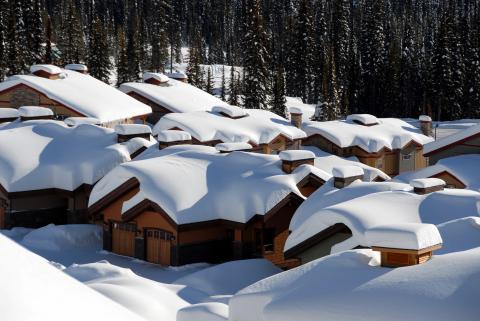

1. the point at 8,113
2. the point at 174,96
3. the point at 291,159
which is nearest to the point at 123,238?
the point at 291,159

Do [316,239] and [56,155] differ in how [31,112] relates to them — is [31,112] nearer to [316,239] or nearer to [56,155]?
[56,155]

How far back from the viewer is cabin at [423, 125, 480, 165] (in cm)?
3053

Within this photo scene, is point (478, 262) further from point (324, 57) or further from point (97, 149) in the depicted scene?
point (324, 57)

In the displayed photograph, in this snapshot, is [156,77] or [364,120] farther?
[156,77]

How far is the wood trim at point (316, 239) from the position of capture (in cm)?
1997

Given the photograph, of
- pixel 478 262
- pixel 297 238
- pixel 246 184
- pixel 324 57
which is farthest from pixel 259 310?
pixel 324 57

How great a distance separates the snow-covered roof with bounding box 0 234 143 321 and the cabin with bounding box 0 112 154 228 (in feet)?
82.9

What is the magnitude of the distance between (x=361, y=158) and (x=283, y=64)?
52319mm

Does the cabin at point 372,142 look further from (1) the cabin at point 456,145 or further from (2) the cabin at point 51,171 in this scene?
(2) the cabin at point 51,171

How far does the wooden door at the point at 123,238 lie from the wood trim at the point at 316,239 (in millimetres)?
7515

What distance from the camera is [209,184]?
85.3 feet

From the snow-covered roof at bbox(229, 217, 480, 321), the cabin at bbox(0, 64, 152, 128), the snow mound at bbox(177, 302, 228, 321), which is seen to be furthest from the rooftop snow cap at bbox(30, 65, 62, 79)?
the snow-covered roof at bbox(229, 217, 480, 321)

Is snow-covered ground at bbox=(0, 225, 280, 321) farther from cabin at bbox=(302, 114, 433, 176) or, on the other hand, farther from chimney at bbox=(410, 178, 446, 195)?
cabin at bbox=(302, 114, 433, 176)

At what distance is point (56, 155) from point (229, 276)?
12.1 metres
